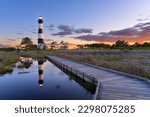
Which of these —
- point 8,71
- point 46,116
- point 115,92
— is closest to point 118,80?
point 115,92

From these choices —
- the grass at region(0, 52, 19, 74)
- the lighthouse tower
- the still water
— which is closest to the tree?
the lighthouse tower

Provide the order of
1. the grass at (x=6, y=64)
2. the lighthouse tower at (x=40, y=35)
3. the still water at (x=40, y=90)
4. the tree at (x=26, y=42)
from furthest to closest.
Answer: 1. the tree at (x=26, y=42)
2. the lighthouse tower at (x=40, y=35)
3. the grass at (x=6, y=64)
4. the still water at (x=40, y=90)

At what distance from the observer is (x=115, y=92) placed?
788 cm

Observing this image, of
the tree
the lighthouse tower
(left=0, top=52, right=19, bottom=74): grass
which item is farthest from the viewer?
the tree

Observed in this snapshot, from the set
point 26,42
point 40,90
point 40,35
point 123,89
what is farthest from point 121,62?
point 26,42

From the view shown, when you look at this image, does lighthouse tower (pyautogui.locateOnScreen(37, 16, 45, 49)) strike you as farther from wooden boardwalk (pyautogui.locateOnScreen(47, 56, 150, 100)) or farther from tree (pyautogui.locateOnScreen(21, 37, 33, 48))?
wooden boardwalk (pyautogui.locateOnScreen(47, 56, 150, 100))

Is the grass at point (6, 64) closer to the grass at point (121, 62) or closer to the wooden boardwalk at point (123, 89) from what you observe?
the grass at point (121, 62)

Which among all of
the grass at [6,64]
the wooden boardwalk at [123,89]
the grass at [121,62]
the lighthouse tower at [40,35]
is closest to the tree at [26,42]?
the lighthouse tower at [40,35]

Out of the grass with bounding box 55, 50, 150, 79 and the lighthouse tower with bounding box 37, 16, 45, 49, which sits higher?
the lighthouse tower with bounding box 37, 16, 45, 49

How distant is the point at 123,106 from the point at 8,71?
46.2 ft

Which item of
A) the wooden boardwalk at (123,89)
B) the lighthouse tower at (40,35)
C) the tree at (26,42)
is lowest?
the tree at (26,42)

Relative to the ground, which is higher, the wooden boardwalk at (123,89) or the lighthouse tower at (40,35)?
the lighthouse tower at (40,35)

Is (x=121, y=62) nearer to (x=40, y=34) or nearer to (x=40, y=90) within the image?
(x=40, y=90)

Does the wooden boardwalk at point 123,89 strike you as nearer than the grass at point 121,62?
Yes
